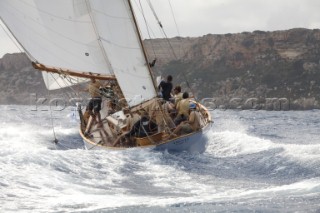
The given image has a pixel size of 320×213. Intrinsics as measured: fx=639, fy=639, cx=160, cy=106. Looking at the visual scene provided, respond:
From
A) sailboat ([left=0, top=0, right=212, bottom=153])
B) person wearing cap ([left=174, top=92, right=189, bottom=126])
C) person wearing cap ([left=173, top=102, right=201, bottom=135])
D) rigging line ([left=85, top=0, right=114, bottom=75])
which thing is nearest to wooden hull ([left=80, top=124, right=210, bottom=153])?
sailboat ([left=0, top=0, right=212, bottom=153])

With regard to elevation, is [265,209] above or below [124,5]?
below

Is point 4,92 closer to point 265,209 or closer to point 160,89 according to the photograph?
point 160,89

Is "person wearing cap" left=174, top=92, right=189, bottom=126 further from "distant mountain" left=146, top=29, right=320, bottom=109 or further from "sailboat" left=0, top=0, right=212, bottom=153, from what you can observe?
"distant mountain" left=146, top=29, right=320, bottom=109

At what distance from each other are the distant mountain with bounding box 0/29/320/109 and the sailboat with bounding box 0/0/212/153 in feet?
248

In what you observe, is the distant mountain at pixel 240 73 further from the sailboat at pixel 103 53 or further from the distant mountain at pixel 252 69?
the sailboat at pixel 103 53

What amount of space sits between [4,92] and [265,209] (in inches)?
4658

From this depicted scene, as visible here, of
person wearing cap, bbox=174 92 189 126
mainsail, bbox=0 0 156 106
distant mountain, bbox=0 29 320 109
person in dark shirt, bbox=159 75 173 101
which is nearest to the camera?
mainsail, bbox=0 0 156 106

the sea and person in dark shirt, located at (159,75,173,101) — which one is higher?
person in dark shirt, located at (159,75,173,101)

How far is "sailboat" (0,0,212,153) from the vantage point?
18.9 metres

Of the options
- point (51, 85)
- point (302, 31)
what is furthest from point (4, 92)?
point (51, 85)

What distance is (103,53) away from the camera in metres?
21.2

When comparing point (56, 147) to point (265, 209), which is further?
point (56, 147)

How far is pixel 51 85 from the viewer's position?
79.4 feet

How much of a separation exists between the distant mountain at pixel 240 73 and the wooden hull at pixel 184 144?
76.4 meters
